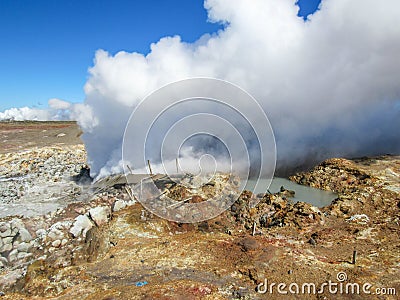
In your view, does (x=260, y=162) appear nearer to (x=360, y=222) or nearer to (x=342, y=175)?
(x=342, y=175)

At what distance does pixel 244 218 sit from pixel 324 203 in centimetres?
797

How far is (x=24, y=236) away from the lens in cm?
1279

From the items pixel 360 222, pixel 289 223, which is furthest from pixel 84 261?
pixel 360 222

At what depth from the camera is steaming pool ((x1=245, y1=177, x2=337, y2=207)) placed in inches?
831

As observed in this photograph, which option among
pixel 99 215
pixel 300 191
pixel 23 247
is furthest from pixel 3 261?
pixel 300 191

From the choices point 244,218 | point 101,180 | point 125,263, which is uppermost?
point 101,180

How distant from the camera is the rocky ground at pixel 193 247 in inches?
369

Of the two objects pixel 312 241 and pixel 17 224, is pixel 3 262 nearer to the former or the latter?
pixel 17 224

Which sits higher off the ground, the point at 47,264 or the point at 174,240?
the point at 174,240

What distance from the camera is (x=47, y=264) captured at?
11188mm

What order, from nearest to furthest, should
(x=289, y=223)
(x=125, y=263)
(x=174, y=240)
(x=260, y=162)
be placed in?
(x=125, y=263) → (x=174, y=240) → (x=289, y=223) → (x=260, y=162)

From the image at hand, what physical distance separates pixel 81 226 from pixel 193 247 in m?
6.02

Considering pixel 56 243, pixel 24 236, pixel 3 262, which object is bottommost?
pixel 3 262

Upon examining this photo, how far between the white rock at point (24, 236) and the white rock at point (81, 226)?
188 cm
